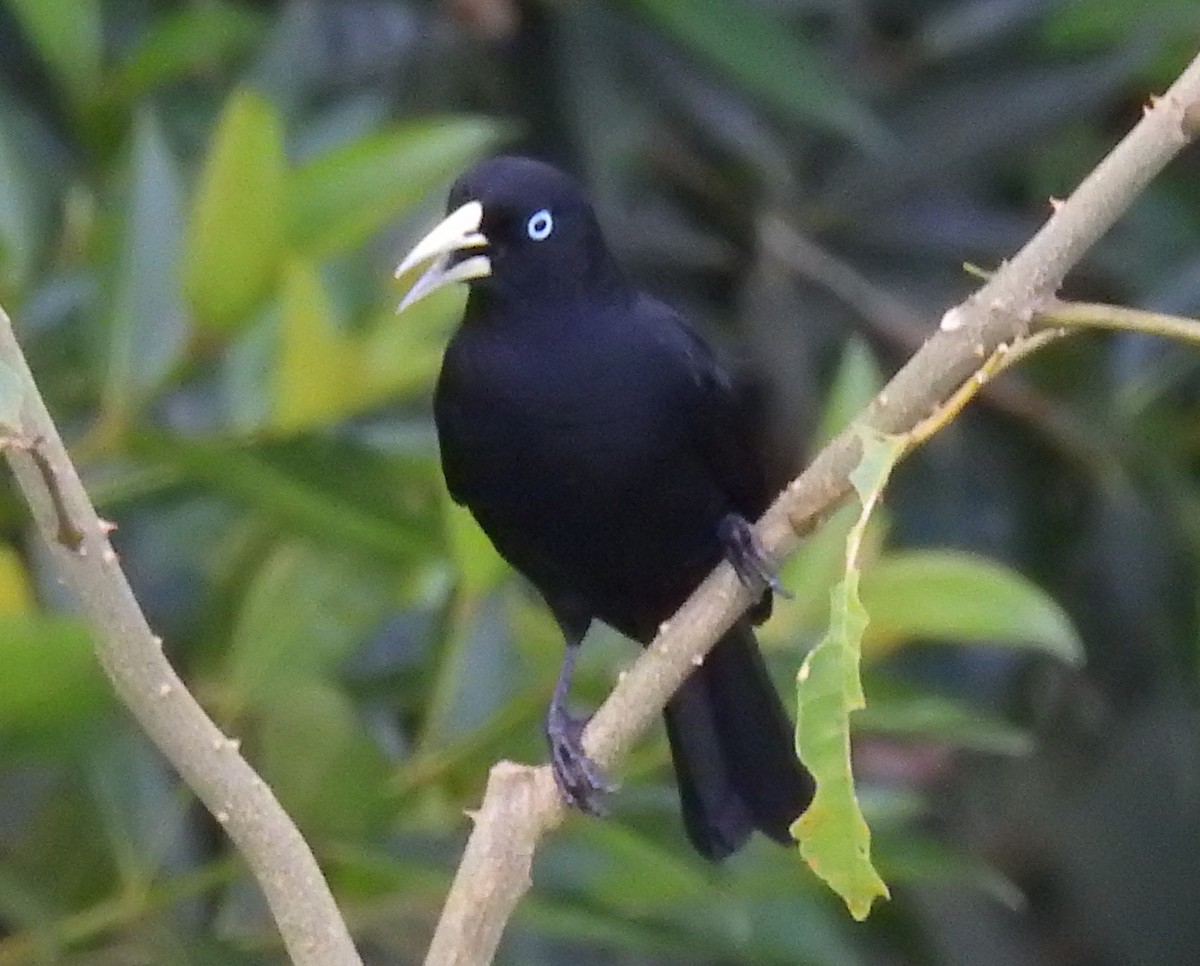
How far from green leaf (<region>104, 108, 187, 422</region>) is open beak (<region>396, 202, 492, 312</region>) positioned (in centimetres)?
38

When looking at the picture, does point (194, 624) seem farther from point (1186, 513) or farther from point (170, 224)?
point (1186, 513)

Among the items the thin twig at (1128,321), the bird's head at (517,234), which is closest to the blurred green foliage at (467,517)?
the bird's head at (517,234)

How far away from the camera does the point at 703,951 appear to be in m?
2.20

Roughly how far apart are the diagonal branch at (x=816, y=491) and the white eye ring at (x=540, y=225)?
0.52 m

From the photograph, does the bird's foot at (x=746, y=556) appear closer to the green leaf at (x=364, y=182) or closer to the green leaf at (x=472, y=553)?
the green leaf at (x=472, y=553)

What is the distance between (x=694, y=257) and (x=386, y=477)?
0.97 m

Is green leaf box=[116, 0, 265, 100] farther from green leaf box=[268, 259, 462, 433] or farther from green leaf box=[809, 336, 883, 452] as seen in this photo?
green leaf box=[809, 336, 883, 452]

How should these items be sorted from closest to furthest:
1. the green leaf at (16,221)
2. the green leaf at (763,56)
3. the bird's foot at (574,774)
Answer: the bird's foot at (574,774), the green leaf at (16,221), the green leaf at (763,56)

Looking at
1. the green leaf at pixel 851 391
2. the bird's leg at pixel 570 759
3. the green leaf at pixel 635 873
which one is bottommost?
the green leaf at pixel 635 873

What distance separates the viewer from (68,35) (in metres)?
2.22

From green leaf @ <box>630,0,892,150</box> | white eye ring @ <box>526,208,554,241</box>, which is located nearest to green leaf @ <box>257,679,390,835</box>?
white eye ring @ <box>526,208,554,241</box>

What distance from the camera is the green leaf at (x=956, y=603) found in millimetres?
1960

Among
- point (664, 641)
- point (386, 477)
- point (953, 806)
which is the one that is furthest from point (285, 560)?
point (953, 806)

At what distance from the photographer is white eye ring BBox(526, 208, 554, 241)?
6.10 feet
